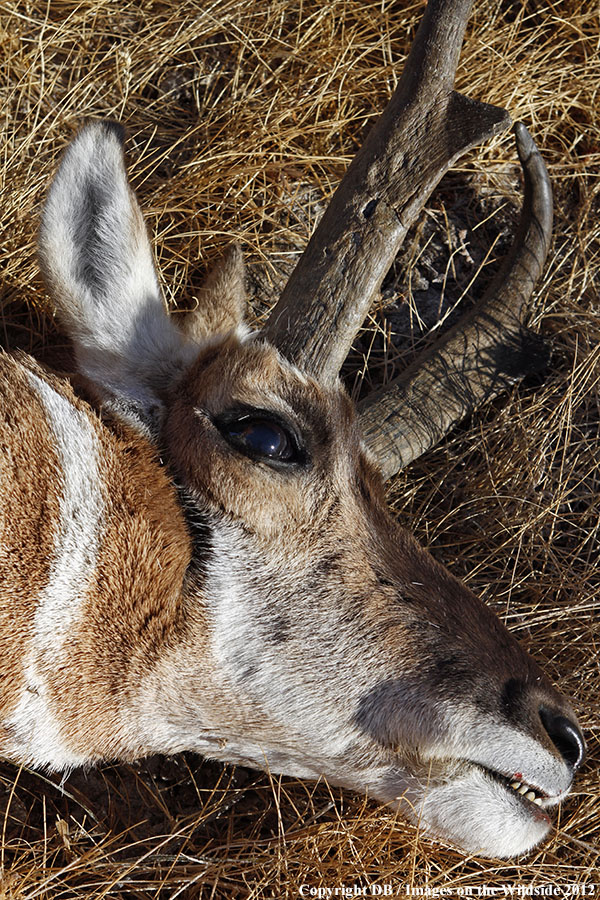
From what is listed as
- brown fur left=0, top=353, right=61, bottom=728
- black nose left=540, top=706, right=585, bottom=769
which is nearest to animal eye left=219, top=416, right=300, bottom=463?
brown fur left=0, top=353, right=61, bottom=728

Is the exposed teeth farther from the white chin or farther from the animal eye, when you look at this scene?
the animal eye

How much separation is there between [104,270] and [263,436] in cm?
73

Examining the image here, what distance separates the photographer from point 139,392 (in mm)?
2537

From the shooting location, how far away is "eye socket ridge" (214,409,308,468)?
2.40m

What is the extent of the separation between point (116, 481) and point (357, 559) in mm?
706

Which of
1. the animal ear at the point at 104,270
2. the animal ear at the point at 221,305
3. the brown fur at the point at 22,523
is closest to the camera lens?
the brown fur at the point at 22,523

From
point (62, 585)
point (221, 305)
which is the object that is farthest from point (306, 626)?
point (221, 305)

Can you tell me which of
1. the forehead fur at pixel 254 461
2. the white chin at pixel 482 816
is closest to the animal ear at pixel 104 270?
the forehead fur at pixel 254 461

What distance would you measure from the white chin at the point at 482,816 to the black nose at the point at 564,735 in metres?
0.19

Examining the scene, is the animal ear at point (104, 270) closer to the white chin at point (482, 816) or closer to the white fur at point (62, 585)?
the white fur at point (62, 585)

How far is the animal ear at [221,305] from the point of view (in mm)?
2941

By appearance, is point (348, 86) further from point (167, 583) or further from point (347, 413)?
point (167, 583)

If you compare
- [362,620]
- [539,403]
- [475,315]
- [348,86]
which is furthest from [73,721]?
[348,86]

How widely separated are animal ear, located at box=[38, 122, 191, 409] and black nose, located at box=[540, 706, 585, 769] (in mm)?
1419
